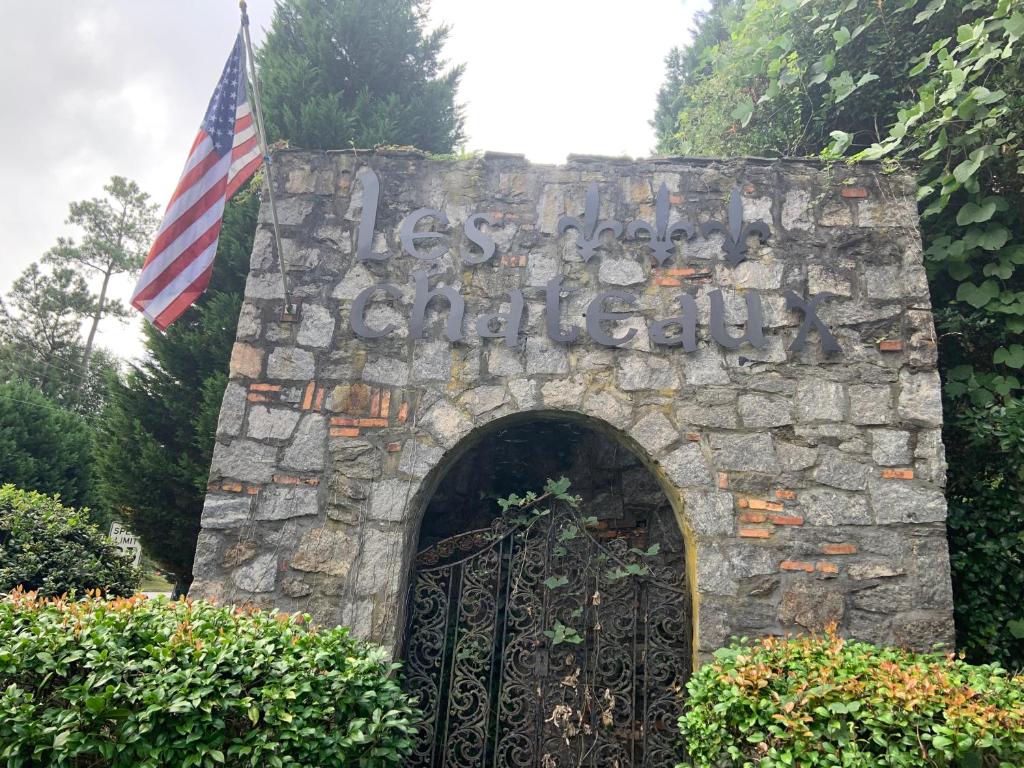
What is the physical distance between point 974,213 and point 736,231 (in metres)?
1.55

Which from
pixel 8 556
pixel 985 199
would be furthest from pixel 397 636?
pixel 985 199

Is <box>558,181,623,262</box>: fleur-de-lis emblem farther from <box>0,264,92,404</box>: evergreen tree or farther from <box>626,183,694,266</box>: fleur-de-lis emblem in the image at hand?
<box>0,264,92,404</box>: evergreen tree

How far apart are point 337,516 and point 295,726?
1.30 m

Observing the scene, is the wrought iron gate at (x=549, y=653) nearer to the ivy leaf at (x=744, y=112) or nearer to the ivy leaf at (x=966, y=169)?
the ivy leaf at (x=966, y=169)

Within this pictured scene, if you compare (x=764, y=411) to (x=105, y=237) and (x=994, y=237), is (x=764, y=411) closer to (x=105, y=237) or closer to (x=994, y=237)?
(x=994, y=237)

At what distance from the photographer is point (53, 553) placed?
17.5 feet

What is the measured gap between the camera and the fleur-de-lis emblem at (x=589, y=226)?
400 centimetres

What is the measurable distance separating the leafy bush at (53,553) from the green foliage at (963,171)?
5683mm

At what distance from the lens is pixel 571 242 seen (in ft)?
13.2

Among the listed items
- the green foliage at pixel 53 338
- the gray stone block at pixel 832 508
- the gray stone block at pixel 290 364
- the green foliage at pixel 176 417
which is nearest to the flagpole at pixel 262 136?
the gray stone block at pixel 290 364

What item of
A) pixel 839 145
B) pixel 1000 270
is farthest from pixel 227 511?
pixel 1000 270

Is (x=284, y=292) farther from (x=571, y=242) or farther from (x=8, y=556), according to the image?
(x=8, y=556)

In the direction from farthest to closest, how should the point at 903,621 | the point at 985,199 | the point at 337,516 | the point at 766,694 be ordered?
the point at 985,199
the point at 337,516
the point at 903,621
the point at 766,694

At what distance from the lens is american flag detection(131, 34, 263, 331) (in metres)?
3.52
